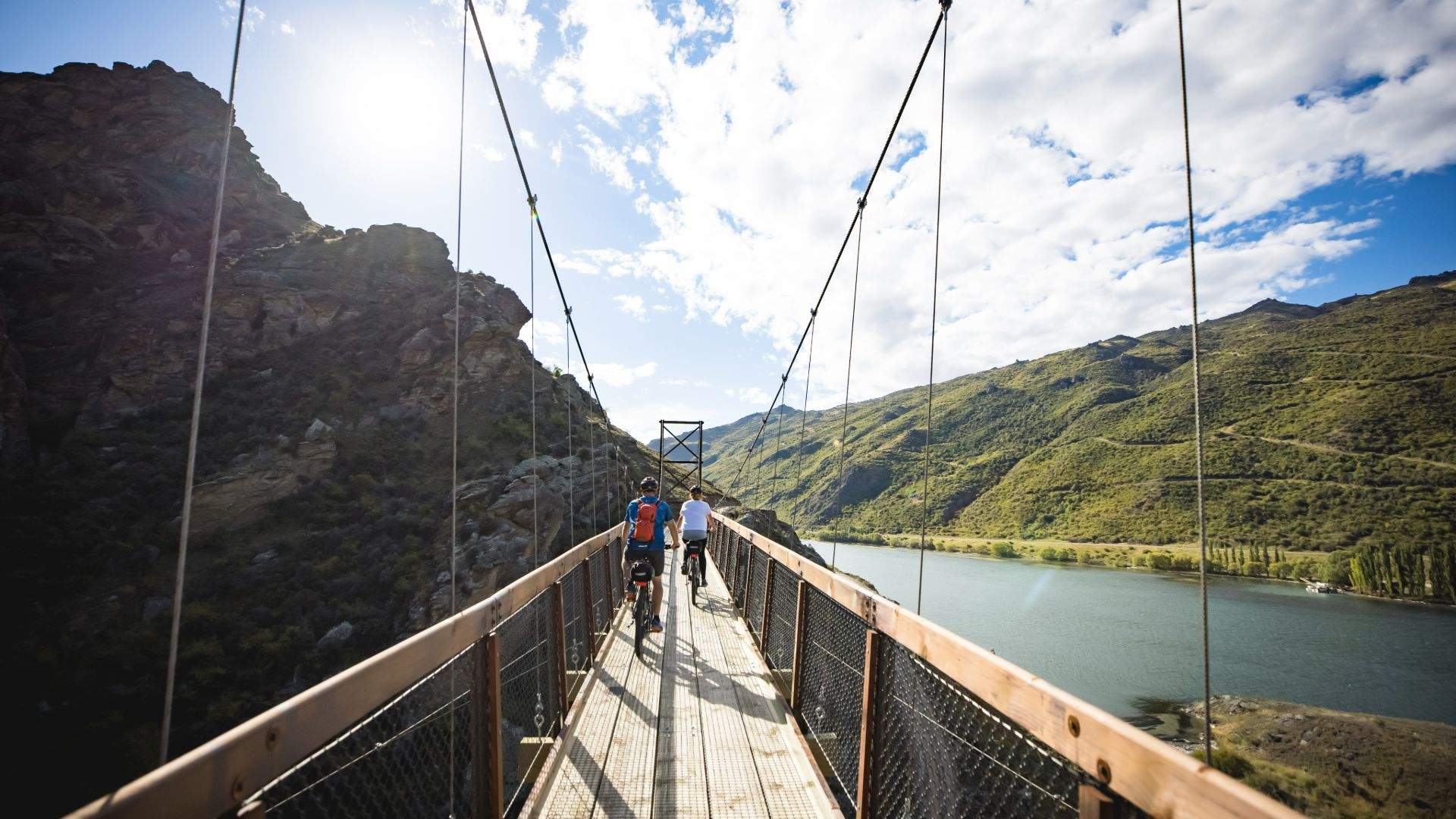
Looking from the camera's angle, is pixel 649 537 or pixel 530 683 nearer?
pixel 530 683

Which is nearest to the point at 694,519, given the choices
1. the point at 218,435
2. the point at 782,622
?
the point at 782,622

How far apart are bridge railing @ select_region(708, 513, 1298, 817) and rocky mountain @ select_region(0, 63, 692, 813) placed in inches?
278

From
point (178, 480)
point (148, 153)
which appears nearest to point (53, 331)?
point (178, 480)

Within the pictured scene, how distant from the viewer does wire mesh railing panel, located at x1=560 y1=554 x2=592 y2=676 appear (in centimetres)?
393

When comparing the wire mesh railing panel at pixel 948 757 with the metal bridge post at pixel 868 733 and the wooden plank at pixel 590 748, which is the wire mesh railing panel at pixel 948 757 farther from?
the wooden plank at pixel 590 748

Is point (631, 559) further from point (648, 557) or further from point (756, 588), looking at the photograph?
point (756, 588)

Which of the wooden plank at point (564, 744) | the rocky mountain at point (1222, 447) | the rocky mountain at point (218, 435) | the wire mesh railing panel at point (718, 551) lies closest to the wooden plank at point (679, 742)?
the wooden plank at point (564, 744)

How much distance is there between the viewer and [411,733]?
1927 millimetres

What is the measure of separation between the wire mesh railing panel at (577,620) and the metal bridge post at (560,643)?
9.2 inches

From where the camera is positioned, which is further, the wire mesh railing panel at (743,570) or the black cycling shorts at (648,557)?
the wire mesh railing panel at (743,570)

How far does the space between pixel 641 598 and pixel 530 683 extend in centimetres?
180

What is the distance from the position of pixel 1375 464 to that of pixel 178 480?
312 ft

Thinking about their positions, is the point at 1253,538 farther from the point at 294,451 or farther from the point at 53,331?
the point at 53,331

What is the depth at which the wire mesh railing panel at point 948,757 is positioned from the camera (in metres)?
1.50
